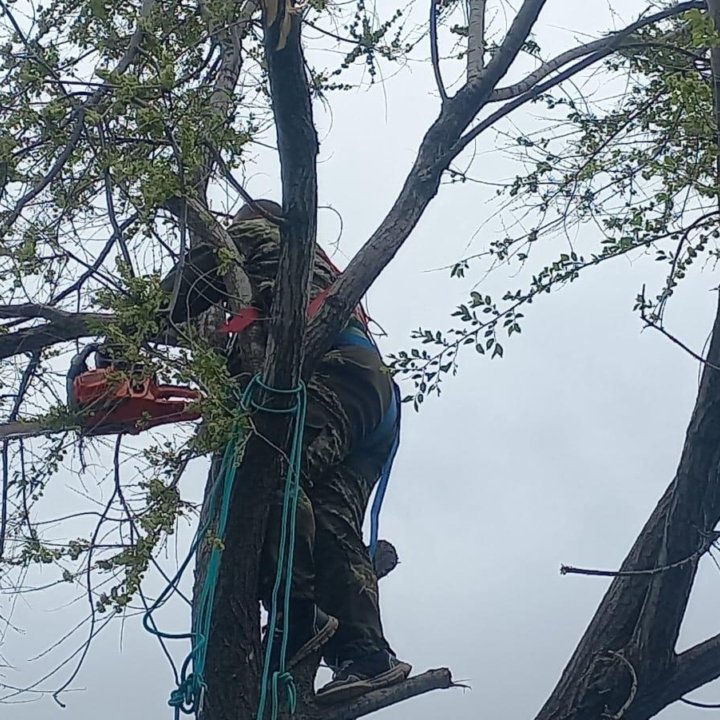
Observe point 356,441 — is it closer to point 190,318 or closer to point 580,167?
point 190,318

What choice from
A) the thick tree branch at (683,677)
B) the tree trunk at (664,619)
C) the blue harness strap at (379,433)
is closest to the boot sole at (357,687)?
the blue harness strap at (379,433)

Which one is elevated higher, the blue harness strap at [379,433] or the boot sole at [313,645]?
the blue harness strap at [379,433]

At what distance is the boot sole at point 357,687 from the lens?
8.71 ft

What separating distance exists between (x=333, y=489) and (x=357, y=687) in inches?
17.8

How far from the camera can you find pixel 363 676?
2785 mm

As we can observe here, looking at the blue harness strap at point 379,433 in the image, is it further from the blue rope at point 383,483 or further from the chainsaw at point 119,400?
the chainsaw at point 119,400

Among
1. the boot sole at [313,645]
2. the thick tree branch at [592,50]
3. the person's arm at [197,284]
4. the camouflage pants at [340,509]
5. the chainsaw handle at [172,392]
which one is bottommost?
the boot sole at [313,645]

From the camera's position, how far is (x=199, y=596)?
8.79 ft

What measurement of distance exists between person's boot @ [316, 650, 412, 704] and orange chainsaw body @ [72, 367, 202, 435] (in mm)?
663

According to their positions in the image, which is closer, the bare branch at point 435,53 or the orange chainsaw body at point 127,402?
the orange chainsaw body at point 127,402

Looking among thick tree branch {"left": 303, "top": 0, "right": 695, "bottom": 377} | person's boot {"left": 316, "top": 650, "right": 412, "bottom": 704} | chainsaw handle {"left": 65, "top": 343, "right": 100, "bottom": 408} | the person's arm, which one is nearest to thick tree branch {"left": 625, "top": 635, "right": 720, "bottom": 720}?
person's boot {"left": 316, "top": 650, "right": 412, "bottom": 704}

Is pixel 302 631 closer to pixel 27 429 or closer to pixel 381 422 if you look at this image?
pixel 381 422

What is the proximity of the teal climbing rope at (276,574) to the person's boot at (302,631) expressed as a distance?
80 millimetres

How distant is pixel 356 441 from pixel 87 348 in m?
0.65
